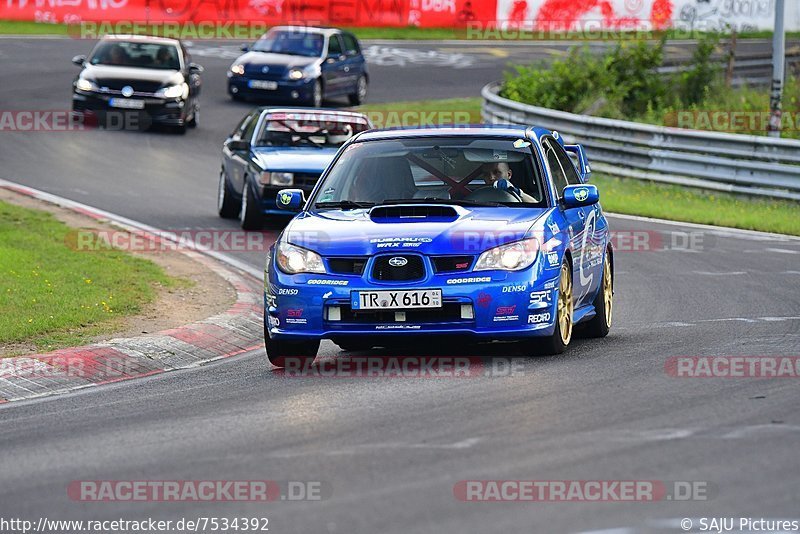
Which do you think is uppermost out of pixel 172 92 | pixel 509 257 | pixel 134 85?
pixel 509 257

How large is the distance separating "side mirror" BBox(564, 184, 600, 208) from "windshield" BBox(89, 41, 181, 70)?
20.1m

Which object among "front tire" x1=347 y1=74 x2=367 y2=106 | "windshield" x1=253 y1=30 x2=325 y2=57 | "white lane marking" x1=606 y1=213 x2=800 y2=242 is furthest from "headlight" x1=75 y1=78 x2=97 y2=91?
"white lane marking" x1=606 y1=213 x2=800 y2=242

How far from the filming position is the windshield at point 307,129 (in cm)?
2028

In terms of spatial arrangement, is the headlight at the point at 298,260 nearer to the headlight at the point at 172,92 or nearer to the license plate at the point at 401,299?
the license plate at the point at 401,299

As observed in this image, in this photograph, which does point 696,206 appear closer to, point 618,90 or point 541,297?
point 618,90

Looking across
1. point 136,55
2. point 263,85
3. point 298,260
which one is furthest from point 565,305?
point 263,85

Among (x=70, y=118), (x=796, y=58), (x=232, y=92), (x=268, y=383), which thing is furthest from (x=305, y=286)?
(x=796, y=58)

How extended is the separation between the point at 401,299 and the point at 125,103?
20277mm

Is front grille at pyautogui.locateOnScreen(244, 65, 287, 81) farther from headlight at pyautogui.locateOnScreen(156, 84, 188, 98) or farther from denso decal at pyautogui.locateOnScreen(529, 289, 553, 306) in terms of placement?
denso decal at pyautogui.locateOnScreen(529, 289, 553, 306)

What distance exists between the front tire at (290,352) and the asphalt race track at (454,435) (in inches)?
4.8

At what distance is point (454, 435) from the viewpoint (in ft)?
24.4

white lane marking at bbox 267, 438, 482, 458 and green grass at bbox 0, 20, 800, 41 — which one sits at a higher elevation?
green grass at bbox 0, 20, 800, 41

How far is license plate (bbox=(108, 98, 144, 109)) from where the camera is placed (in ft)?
95.0

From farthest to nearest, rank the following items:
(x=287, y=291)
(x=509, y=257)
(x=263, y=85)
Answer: (x=263, y=85) → (x=287, y=291) → (x=509, y=257)
